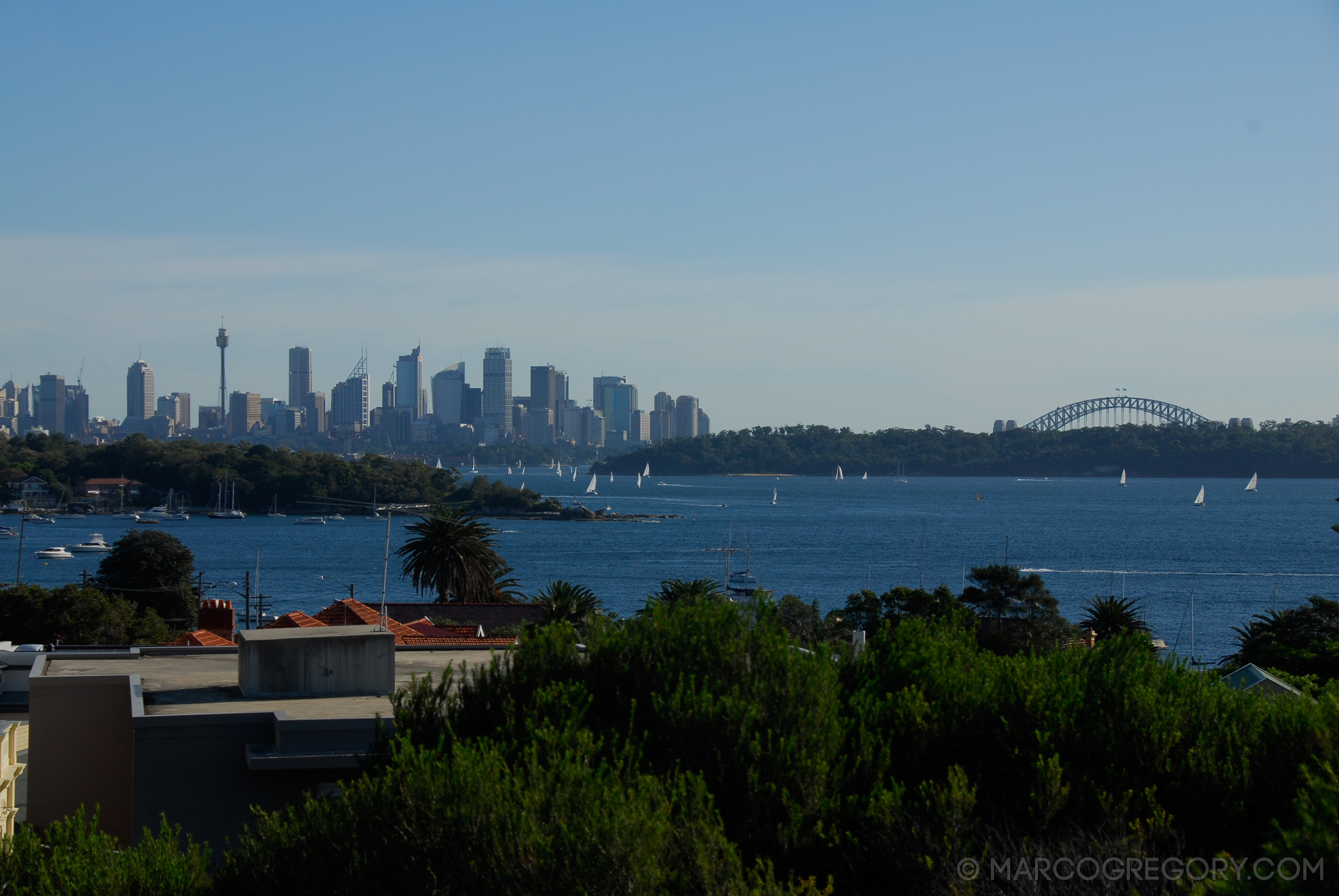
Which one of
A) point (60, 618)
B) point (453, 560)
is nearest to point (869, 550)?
point (453, 560)

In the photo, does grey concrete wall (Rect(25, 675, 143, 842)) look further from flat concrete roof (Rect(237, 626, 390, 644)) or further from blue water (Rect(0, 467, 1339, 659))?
blue water (Rect(0, 467, 1339, 659))

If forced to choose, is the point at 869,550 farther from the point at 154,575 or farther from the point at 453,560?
the point at 453,560

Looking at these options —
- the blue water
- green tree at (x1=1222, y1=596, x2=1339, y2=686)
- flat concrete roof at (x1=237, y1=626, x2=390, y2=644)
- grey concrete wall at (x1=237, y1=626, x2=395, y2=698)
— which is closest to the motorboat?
the blue water

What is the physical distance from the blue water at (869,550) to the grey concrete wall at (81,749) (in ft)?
68.3

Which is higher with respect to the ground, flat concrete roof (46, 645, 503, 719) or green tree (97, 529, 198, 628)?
flat concrete roof (46, 645, 503, 719)

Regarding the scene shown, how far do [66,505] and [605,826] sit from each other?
134411 millimetres

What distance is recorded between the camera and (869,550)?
84625mm

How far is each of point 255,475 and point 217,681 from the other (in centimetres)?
12159

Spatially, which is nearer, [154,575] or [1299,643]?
[1299,643]

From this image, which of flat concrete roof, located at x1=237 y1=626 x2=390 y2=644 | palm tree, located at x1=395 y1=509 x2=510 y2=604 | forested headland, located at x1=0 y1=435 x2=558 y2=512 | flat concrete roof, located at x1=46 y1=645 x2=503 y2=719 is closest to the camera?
flat concrete roof, located at x1=46 y1=645 x2=503 y2=719

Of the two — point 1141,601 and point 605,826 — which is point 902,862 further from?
point 1141,601

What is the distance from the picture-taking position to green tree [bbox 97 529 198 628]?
1681 inches

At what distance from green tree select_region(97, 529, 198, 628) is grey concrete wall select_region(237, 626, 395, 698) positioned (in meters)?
33.4

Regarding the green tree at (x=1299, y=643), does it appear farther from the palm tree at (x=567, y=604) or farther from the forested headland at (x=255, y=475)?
the forested headland at (x=255, y=475)
